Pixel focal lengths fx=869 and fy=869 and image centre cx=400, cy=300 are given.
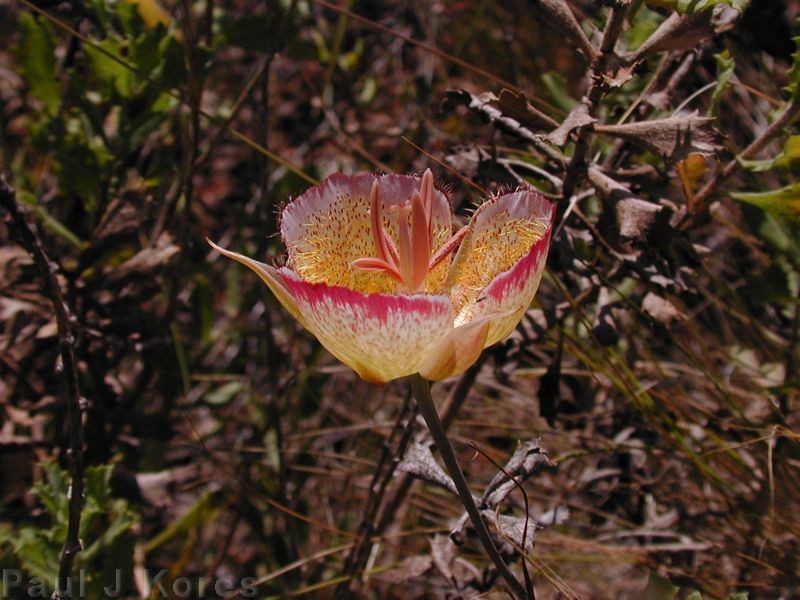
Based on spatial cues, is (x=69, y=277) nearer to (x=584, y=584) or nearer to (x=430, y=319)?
(x=430, y=319)

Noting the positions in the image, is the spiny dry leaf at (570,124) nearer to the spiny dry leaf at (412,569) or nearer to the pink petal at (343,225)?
the pink petal at (343,225)

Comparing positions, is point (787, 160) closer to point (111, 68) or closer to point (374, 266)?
point (374, 266)

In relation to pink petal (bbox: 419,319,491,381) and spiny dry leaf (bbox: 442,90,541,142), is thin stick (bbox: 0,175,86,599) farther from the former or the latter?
spiny dry leaf (bbox: 442,90,541,142)

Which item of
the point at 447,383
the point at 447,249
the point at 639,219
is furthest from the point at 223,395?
the point at 639,219

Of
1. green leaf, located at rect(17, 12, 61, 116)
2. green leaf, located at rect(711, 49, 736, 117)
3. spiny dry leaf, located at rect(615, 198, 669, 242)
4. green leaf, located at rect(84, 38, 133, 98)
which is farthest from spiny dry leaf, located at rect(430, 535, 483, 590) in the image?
green leaf, located at rect(17, 12, 61, 116)

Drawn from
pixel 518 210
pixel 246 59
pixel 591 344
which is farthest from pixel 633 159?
pixel 246 59

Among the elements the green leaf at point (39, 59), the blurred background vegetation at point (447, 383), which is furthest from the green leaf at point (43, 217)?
the green leaf at point (39, 59)
